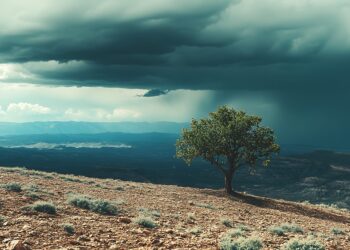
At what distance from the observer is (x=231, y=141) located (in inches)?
2078

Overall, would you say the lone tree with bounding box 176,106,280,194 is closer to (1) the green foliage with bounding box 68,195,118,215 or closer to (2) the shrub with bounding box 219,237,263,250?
(1) the green foliage with bounding box 68,195,118,215

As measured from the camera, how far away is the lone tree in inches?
2069

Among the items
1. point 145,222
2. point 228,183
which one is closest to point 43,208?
point 145,222

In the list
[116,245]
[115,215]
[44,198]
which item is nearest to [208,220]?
[115,215]

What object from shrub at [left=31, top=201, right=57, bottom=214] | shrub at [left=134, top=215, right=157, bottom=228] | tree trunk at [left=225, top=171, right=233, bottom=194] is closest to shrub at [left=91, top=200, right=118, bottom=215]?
shrub at [left=31, top=201, right=57, bottom=214]

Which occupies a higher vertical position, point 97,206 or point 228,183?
point 97,206

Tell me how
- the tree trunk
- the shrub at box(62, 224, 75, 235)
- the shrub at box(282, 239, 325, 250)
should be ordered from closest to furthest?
the shrub at box(282, 239, 325, 250)
the shrub at box(62, 224, 75, 235)
the tree trunk

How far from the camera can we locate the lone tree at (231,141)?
172 feet

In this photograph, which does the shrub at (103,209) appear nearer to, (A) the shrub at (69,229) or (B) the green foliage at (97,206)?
(B) the green foliage at (97,206)

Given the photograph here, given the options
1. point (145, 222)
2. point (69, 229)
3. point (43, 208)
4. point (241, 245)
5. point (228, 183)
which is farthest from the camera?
point (228, 183)

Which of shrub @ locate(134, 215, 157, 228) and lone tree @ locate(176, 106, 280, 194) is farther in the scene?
lone tree @ locate(176, 106, 280, 194)

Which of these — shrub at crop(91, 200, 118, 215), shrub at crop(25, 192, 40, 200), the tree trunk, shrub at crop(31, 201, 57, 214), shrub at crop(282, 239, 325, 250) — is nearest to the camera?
shrub at crop(282, 239, 325, 250)

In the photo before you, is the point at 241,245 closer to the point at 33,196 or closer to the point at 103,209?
the point at 103,209

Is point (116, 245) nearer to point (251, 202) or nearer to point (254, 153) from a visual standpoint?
point (251, 202)
